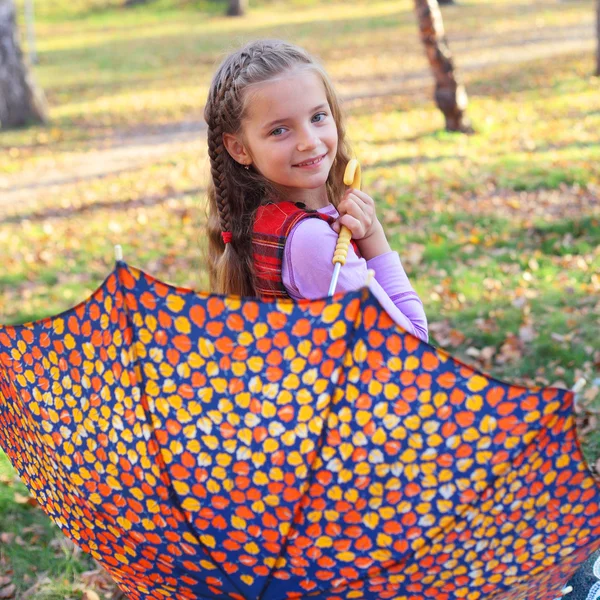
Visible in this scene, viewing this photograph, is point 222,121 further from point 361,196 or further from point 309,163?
point 361,196

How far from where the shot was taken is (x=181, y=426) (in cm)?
198

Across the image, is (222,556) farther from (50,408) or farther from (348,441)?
(50,408)

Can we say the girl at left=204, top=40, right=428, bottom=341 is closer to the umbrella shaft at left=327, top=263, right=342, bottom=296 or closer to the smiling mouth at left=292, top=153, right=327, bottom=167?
the smiling mouth at left=292, top=153, right=327, bottom=167

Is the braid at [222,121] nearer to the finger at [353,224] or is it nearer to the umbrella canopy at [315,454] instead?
the finger at [353,224]

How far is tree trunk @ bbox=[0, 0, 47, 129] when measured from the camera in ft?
46.8

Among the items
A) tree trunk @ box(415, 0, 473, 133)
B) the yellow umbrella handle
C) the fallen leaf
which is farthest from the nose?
tree trunk @ box(415, 0, 473, 133)

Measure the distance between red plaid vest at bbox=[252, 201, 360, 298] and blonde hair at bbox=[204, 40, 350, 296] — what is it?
0.16 meters

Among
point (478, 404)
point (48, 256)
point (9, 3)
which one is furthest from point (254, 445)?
point (9, 3)

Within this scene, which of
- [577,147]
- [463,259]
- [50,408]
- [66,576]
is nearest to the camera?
[50,408]

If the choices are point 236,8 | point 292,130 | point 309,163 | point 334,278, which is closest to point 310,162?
point 309,163

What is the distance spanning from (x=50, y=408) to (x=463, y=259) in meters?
5.06

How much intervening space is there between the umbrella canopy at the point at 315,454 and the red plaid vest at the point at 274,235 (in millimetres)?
610

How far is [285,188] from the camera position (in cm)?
274

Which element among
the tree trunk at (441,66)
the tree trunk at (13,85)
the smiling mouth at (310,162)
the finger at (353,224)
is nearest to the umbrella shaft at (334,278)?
the finger at (353,224)
